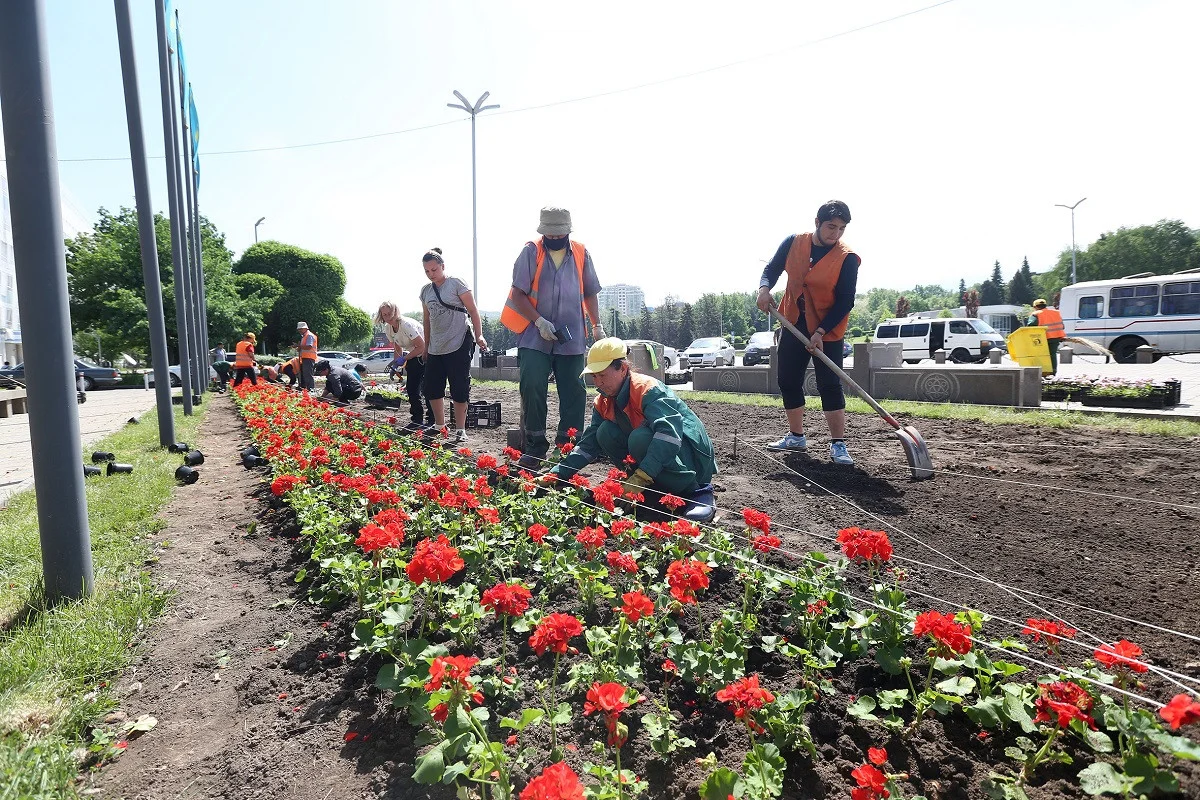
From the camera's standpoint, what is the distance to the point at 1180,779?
56.2 inches

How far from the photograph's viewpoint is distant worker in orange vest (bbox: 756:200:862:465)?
5.09 meters

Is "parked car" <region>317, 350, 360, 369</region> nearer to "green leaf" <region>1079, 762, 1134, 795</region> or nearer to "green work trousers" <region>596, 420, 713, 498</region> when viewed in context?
"green work trousers" <region>596, 420, 713, 498</region>

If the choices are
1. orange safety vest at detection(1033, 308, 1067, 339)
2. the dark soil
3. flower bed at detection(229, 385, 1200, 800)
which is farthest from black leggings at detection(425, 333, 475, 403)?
orange safety vest at detection(1033, 308, 1067, 339)

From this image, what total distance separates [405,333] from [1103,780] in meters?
7.23

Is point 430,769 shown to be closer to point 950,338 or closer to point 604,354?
point 604,354

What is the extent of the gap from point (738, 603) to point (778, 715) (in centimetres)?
89

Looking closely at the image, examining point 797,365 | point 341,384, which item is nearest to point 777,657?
point 797,365

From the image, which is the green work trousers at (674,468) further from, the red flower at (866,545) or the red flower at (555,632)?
the red flower at (555,632)

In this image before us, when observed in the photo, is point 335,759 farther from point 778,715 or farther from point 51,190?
point 51,190

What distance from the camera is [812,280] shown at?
17.0 feet

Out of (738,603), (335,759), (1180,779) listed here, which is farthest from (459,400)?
(1180,779)

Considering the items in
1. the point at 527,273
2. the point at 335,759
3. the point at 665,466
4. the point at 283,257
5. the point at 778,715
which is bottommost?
the point at 335,759

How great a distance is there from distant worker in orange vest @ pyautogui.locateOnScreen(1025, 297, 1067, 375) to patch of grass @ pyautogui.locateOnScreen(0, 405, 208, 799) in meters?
13.7

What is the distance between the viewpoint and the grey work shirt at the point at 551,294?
470 centimetres
